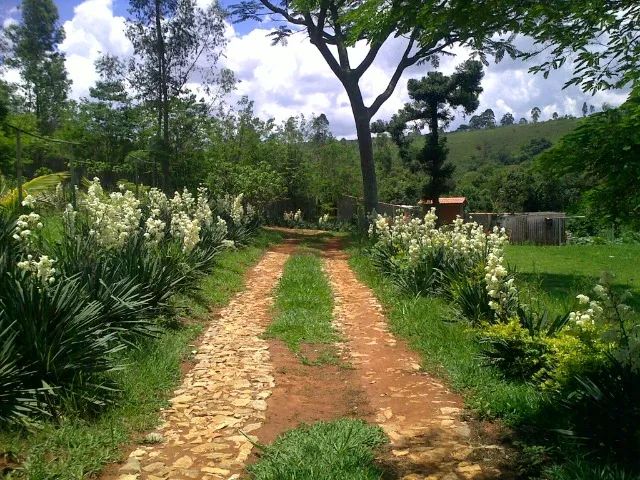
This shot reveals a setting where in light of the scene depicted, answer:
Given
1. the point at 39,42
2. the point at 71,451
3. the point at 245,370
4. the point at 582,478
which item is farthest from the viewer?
the point at 39,42

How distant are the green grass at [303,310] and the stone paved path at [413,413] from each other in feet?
1.03

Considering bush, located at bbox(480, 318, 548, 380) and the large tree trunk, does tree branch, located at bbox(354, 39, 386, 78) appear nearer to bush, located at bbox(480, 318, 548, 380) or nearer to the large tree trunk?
the large tree trunk

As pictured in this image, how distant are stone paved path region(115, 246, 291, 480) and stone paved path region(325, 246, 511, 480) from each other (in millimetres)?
1021

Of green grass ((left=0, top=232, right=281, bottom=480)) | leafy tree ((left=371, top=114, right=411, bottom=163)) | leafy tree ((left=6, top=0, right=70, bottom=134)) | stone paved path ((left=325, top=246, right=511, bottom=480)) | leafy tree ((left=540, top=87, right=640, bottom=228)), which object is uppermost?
leafy tree ((left=6, top=0, right=70, bottom=134))

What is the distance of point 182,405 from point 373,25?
3391 millimetres

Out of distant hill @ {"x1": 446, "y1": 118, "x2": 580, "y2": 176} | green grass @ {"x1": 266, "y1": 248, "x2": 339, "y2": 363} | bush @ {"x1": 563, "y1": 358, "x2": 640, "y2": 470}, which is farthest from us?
distant hill @ {"x1": 446, "y1": 118, "x2": 580, "y2": 176}

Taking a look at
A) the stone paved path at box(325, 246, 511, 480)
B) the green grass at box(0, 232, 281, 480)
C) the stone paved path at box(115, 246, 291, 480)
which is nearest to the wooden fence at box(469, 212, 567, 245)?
the stone paved path at box(325, 246, 511, 480)

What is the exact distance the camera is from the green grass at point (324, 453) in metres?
3.76

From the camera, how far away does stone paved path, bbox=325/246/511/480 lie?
4.03 metres

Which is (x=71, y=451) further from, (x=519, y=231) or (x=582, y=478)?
(x=519, y=231)

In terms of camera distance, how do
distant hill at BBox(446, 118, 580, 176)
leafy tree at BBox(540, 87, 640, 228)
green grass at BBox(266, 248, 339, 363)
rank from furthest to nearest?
1. distant hill at BBox(446, 118, 580, 176)
2. green grass at BBox(266, 248, 339, 363)
3. leafy tree at BBox(540, 87, 640, 228)

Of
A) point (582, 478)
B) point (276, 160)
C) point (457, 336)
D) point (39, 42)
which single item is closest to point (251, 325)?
point (457, 336)

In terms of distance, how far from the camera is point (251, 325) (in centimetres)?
852

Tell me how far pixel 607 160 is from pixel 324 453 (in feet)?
9.53
